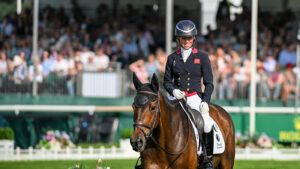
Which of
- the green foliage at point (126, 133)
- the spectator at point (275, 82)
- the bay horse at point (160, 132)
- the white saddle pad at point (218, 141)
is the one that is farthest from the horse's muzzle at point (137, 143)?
the spectator at point (275, 82)

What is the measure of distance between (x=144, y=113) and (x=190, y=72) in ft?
5.64

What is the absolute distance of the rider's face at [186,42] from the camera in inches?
521

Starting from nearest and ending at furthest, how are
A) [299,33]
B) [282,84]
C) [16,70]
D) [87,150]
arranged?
[87,150] → [16,70] → [282,84] → [299,33]

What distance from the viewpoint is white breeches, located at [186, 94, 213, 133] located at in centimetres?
1330

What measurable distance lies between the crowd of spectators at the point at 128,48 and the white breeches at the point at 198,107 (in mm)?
15017

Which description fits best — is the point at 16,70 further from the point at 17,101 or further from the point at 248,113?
the point at 248,113

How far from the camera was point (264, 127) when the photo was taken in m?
30.9

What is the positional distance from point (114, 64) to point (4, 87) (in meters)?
3.47

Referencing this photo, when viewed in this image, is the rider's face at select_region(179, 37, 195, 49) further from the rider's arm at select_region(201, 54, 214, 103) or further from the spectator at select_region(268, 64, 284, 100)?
the spectator at select_region(268, 64, 284, 100)

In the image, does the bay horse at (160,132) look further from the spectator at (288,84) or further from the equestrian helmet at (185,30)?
the spectator at (288,84)

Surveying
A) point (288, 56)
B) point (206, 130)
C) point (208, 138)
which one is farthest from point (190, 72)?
point (288, 56)

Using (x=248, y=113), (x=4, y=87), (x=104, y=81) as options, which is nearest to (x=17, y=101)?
(x=4, y=87)

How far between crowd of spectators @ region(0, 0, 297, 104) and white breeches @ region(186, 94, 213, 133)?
15.0 m

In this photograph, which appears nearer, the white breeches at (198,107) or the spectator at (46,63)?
the white breeches at (198,107)
